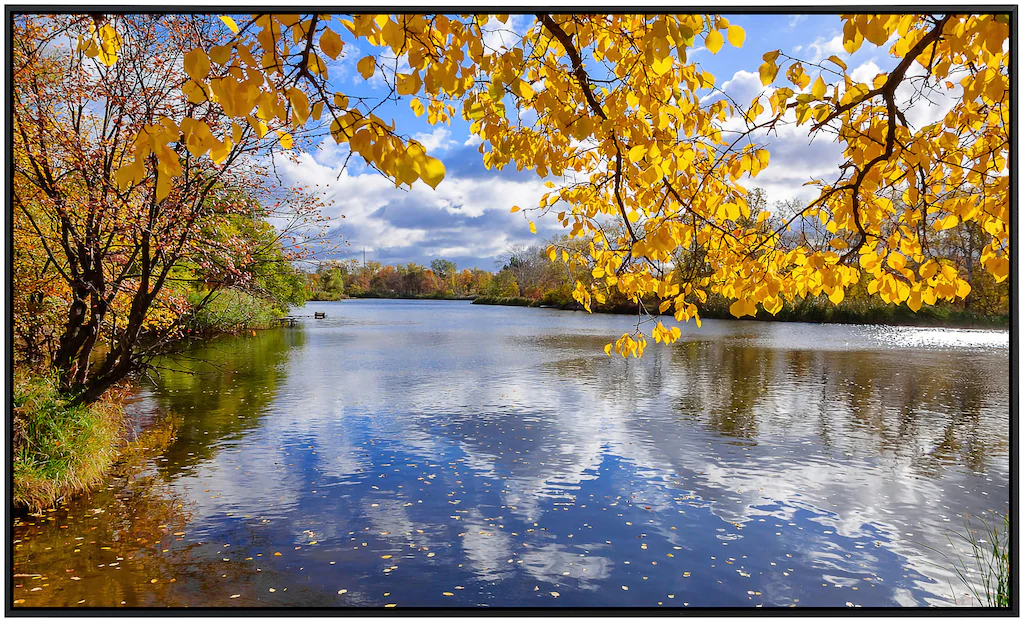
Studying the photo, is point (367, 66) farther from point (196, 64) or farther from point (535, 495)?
point (535, 495)

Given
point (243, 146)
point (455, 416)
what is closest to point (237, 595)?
point (243, 146)

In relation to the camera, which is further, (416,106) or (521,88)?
(416,106)

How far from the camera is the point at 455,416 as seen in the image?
698 cm

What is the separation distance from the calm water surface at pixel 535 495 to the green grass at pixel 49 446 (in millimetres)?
146

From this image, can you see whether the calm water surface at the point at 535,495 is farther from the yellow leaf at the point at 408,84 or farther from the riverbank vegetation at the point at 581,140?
the yellow leaf at the point at 408,84

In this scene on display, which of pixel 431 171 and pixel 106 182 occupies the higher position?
pixel 106 182

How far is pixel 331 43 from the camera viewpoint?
3.74ft

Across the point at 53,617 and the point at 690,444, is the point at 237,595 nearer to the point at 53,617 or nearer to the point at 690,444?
the point at 53,617

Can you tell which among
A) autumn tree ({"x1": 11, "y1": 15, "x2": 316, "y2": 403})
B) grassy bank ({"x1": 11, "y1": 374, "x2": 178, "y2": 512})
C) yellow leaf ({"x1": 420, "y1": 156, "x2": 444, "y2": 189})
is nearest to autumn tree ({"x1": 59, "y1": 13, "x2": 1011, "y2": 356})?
yellow leaf ({"x1": 420, "y1": 156, "x2": 444, "y2": 189})

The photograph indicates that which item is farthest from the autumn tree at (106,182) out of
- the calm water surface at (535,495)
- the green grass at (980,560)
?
the green grass at (980,560)

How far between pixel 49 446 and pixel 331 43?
404 centimetres

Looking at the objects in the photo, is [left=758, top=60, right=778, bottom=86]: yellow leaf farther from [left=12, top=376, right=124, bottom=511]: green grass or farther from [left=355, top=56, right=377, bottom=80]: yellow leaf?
[left=12, top=376, right=124, bottom=511]: green grass

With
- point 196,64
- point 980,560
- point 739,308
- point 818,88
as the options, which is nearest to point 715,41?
point 818,88

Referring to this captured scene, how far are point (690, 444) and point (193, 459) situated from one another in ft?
15.1
